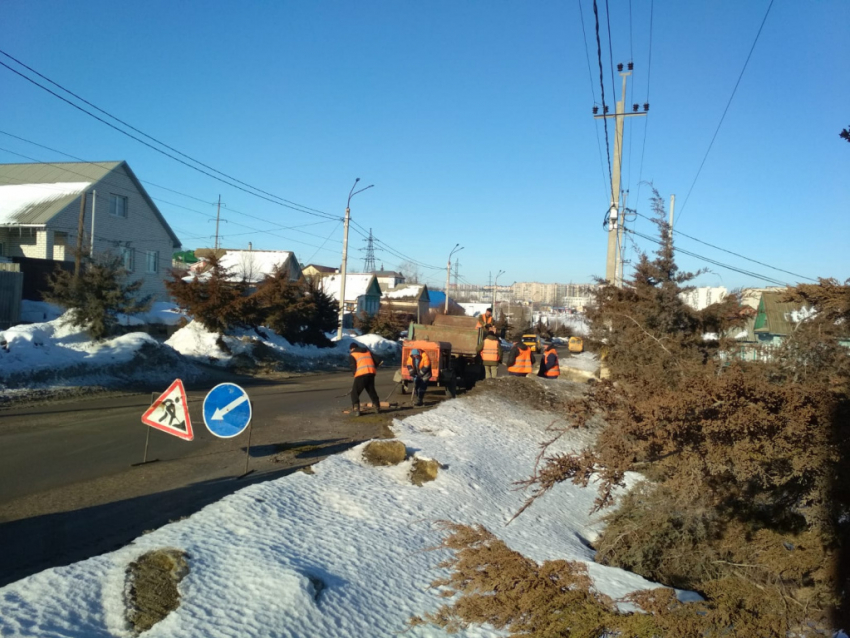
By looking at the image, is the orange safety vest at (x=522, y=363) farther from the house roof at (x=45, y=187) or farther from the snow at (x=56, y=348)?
the house roof at (x=45, y=187)

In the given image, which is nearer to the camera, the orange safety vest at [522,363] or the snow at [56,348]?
the snow at [56,348]

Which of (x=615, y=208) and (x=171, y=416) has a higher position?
(x=615, y=208)

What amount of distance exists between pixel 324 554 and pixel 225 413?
280 centimetres

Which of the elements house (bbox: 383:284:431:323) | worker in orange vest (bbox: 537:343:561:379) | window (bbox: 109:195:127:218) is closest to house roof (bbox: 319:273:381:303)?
house (bbox: 383:284:431:323)

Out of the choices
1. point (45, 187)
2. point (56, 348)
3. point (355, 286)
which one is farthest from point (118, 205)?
point (355, 286)

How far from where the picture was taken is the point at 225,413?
7.80m

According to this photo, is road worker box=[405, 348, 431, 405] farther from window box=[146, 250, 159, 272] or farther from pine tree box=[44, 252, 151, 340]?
window box=[146, 250, 159, 272]

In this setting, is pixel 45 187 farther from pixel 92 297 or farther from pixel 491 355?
pixel 491 355

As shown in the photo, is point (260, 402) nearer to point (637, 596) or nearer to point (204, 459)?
point (204, 459)

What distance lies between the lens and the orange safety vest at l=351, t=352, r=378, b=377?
1227cm

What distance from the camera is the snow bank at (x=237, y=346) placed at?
72.7 feet

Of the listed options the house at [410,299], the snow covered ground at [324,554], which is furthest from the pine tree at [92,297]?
the house at [410,299]

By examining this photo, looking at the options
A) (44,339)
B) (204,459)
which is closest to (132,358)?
(44,339)

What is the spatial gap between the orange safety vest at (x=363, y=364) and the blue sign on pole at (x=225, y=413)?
14.8ft
